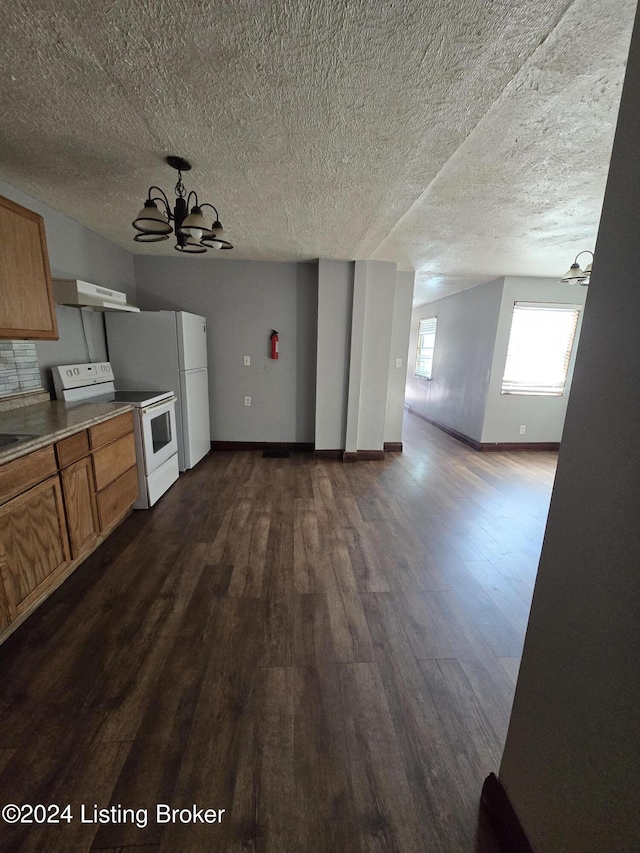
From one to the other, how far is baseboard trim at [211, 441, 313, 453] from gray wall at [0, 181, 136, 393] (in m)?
1.74

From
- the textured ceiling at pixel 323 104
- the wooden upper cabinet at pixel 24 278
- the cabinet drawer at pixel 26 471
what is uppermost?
the textured ceiling at pixel 323 104

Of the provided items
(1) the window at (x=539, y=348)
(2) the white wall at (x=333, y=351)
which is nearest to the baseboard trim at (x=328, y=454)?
(2) the white wall at (x=333, y=351)

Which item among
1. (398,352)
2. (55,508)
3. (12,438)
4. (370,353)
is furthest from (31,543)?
(398,352)

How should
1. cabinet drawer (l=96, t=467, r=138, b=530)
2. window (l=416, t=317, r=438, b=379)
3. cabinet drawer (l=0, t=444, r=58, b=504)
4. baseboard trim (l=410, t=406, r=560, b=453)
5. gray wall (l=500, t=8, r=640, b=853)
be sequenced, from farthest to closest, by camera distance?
1. window (l=416, t=317, r=438, b=379)
2. baseboard trim (l=410, t=406, r=560, b=453)
3. cabinet drawer (l=96, t=467, r=138, b=530)
4. cabinet drawer (l=0, t=444, r=58, b=504)
5. gray wall (l=500, t=8, r=640, b=853)

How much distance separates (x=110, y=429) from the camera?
7.70 feet

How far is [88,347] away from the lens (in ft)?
10.3

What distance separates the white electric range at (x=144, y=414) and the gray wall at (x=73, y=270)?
145 millimetres

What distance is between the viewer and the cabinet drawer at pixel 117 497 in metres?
2.26

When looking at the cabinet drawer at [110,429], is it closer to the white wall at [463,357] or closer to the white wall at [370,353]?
the white wall at [370,353]

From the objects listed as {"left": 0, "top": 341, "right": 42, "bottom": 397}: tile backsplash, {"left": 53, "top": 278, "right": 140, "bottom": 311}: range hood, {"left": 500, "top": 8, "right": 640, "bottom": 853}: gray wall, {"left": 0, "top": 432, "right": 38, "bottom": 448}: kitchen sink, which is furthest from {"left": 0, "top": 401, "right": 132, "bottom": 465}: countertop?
{"left": 500, "top": 8, "right": 640, "bottom": 853}: gray wall

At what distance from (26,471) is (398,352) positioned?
3.98m

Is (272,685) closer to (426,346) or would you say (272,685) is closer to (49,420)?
(49,420)

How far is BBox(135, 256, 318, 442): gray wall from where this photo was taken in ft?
13.5

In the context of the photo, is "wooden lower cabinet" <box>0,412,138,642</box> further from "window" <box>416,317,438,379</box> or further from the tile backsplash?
"window" <box>416,317,438,379</box>
